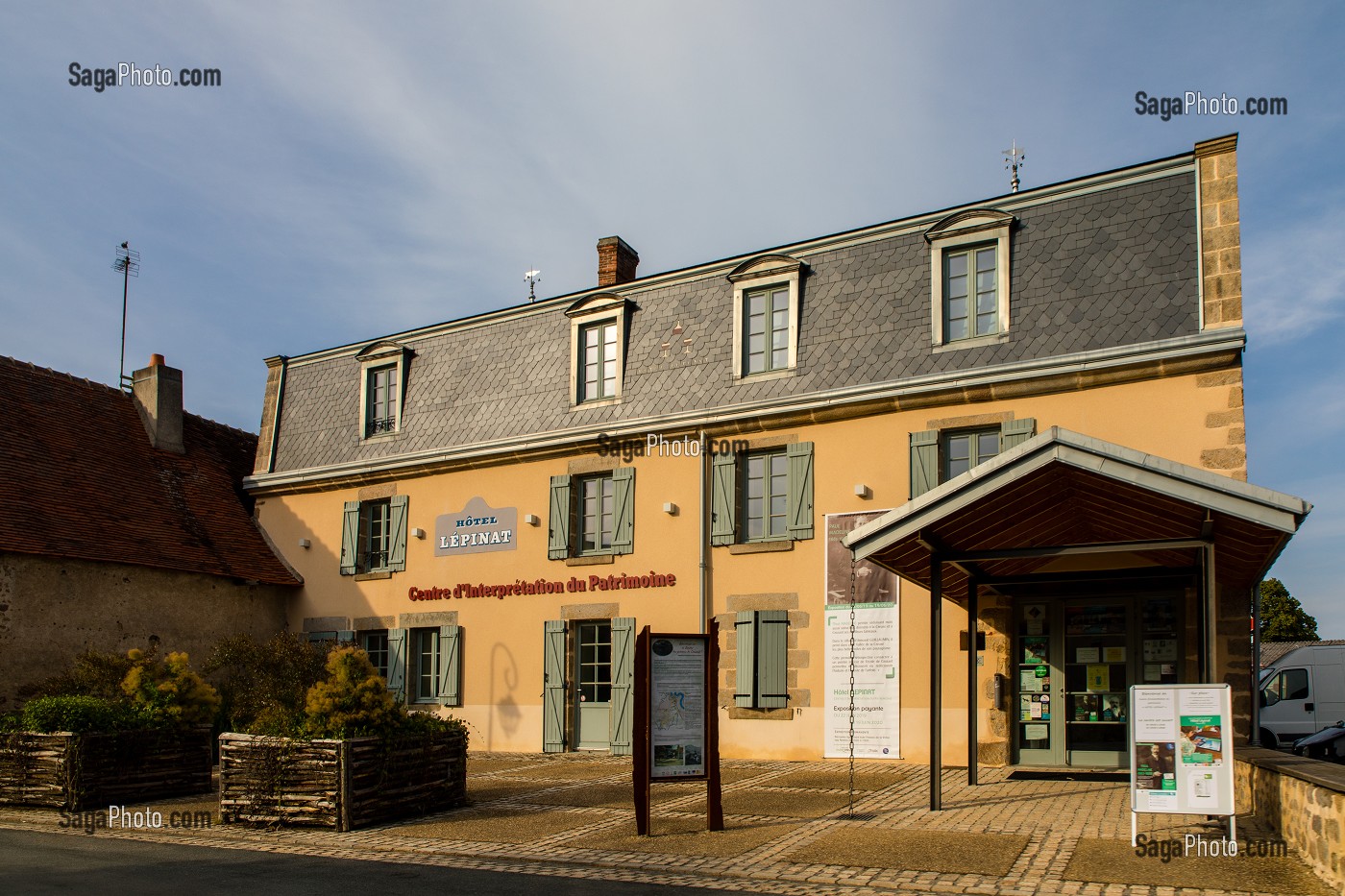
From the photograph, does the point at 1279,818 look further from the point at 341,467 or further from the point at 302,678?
the point at 341,467

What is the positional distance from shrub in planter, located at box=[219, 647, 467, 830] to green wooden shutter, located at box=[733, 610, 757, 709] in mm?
5287

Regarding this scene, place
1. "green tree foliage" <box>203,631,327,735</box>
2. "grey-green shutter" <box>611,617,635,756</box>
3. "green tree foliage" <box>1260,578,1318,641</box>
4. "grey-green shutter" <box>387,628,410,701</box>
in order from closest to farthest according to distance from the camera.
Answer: "green tree foliage" <box>203,631,327,735</box>, "grey-green shutter" <box>611,617,635,756</box>, "grey-green shutter" <box>387,628,410,701</box>, "green tree foliage" <box>1260,578,1318,641</box>

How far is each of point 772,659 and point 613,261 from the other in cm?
733

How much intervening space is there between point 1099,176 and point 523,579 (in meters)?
9.85

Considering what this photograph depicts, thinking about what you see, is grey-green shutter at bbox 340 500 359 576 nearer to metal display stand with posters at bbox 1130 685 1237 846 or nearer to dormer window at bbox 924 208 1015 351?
dormer window at bbox 924 208 1015 351

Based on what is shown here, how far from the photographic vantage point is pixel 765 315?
1587 centimetres

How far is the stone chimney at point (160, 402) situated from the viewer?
66.2 feet

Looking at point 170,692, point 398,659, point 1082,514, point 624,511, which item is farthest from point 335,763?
point 398,659

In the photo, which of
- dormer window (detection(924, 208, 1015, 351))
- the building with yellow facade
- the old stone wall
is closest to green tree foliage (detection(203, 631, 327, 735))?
the old stone wall

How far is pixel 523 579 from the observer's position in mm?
17234

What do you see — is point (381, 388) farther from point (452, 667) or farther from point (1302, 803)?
point (1302, 803)

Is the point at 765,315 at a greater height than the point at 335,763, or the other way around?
the point at 765,315

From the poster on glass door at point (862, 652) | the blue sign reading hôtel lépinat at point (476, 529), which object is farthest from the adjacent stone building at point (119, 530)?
the poster on glass door at point (862, 652)

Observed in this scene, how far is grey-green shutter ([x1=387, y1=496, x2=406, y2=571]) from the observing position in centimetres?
1861
